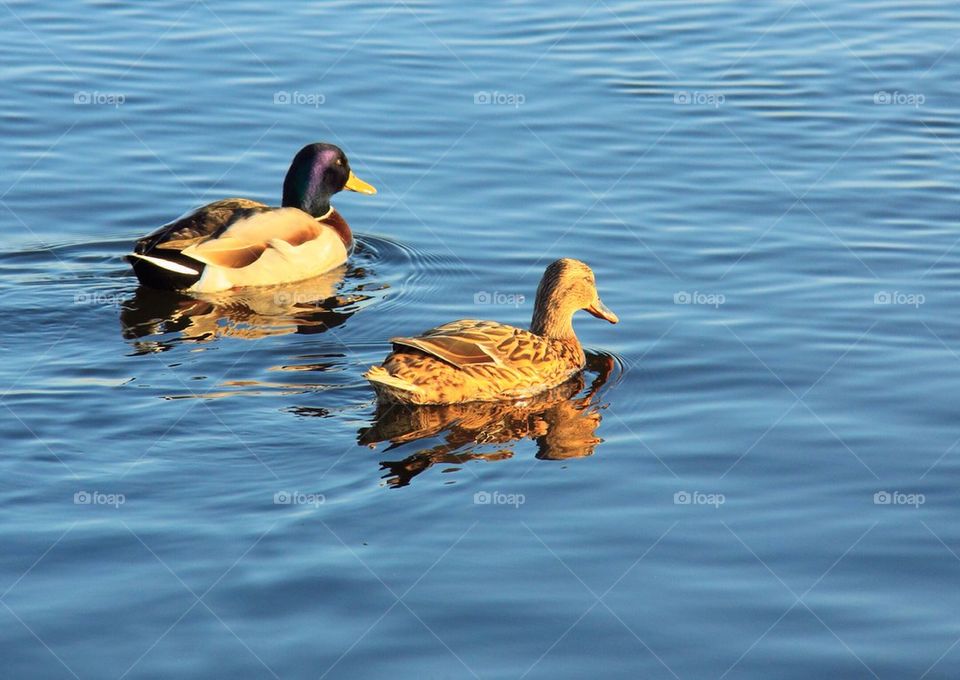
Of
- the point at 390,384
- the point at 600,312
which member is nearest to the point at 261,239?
the point at 600,312

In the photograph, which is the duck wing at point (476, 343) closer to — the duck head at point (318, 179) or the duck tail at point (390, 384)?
the duck tail at point (390, 384)

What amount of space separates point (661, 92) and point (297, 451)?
9.60 meters

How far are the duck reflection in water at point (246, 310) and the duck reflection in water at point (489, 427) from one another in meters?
2.06

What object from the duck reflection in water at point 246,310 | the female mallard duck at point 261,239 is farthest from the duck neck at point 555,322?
the female mallard duck at point 261,239

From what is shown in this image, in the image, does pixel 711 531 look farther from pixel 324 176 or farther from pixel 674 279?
pixel 324 176

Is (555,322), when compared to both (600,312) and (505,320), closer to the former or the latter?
(600,312)

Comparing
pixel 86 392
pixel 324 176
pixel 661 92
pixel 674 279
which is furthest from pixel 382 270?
pixel 661 92

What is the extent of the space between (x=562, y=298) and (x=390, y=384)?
6.15 feet

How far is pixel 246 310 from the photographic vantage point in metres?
12.6

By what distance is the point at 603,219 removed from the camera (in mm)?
13891

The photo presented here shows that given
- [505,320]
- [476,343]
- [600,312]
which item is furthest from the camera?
[505,320]

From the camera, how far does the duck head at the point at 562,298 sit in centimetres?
1120

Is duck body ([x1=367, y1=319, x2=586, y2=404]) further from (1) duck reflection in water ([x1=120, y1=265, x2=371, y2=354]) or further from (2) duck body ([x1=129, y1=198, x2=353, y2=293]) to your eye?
(2) duck body ([x1=129, y1=198, x2=353, y2=293])

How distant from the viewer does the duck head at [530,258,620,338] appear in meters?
11.2
